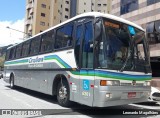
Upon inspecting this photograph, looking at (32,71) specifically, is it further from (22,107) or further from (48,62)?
(22,107)

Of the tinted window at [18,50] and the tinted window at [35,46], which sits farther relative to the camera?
the tinted window at [18,50]

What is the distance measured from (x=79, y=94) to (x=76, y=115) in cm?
68

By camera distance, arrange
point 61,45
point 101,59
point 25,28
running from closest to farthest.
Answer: point 101,59, point 61,45, point 25,28

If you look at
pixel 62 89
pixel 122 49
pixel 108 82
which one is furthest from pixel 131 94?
pixel 62 89

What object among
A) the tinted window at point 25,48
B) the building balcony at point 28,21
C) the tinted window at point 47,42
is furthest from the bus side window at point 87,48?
the building balcony at point 28,21

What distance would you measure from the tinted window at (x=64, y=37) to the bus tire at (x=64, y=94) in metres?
1.43

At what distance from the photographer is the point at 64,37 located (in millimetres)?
10555

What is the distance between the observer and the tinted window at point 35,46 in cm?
1340

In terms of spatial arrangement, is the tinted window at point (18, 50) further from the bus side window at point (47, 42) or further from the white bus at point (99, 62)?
the white bus at point (99, 62)

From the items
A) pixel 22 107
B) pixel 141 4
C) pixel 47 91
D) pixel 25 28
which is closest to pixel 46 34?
pixel 47 91

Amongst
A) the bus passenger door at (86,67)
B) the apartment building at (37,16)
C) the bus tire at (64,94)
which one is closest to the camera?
the bus passenger door at (86,67)

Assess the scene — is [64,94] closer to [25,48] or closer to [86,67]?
[86,67]

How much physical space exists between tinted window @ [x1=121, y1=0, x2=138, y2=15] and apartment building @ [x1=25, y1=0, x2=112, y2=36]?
36636 mm

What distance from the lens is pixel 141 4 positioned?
94.1ft
